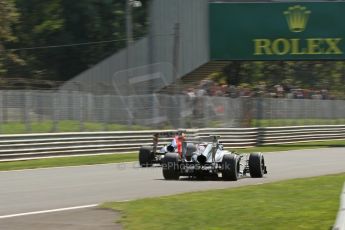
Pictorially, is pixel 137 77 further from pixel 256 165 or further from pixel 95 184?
pixel 95 184

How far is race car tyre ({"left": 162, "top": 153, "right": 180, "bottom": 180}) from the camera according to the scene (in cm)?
1492

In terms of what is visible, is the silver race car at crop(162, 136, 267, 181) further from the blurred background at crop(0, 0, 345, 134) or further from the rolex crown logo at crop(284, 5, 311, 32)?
the rolex crown logo at crop(284, 5, 311, 32)

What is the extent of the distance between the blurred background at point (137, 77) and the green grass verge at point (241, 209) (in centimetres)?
1124

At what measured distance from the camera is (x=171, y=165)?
15.0 m

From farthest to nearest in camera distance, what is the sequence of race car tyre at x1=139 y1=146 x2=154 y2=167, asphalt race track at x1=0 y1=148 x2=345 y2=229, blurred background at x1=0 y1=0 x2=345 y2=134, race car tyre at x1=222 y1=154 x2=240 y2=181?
blurred background at x1=0 y1=0 x2=345 y2=134 < race car tyre at x1=139 y1=146 x2=154 y2=167 < race car tyre at x1=222 y1=154 x2=240 y2=181 < asphalt race track at x1=0 y1=148 x2=345 y2=229

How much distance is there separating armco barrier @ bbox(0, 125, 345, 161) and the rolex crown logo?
4.46 m

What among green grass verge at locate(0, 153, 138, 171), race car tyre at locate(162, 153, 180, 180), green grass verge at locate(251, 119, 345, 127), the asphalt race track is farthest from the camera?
green grass verge at locate(251, 119, 345, 127)

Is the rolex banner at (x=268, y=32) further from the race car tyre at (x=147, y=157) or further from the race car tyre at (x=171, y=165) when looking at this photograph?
the race car tyre at (x=171, y=165)

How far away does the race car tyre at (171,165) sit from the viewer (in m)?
14.9

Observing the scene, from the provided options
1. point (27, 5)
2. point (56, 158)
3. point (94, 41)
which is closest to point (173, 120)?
point (56, 158)

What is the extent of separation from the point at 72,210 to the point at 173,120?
60.0ft

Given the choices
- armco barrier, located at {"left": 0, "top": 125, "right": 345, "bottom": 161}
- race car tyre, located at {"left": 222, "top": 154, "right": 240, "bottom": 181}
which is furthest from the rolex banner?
race car tyre, located at {"left": 222, "top": 154, "right": 240, "bottom": 181}

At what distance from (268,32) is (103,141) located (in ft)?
39.1

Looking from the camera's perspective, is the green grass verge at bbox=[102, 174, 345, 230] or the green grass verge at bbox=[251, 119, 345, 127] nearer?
the green grass verge at bbox=[102, 174, 345, 230]
